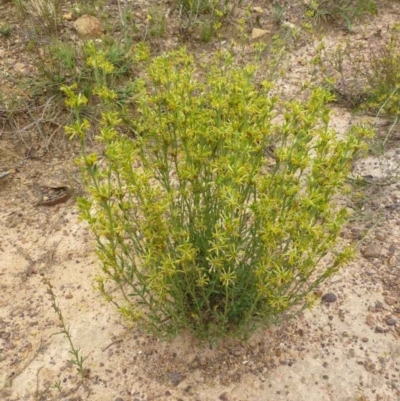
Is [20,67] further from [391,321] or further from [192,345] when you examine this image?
[391,321]

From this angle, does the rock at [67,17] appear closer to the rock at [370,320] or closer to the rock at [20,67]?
the rock at [20,67]

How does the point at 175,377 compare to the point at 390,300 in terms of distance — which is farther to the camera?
the point at 390,300

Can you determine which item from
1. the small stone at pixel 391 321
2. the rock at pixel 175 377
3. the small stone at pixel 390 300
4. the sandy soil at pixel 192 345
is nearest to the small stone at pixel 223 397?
the sandy soil at pixel 192 345

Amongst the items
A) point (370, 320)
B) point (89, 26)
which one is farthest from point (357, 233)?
point (89, 26)

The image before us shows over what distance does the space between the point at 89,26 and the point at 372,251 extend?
3550 millimetres

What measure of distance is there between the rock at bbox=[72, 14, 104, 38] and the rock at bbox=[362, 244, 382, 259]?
11.2 ft

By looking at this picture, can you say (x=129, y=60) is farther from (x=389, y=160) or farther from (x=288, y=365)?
(x=288, y=365)

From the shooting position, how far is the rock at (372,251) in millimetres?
3070

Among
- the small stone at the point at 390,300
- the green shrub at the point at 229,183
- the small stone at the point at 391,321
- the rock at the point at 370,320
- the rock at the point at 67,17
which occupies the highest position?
the green shrub at the point at 229,183

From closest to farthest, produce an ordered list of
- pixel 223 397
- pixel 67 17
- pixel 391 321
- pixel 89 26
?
pixel 223 397
pixel 391 321
pixel 89 26
pixel 67 17

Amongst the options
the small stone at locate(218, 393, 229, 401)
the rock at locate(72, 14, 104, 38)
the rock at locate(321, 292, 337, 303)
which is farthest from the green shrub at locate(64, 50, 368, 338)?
the rock at locate(72, 14, 104, 38)

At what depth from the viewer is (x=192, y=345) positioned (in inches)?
103

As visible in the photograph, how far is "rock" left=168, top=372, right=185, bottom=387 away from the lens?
2471 mm

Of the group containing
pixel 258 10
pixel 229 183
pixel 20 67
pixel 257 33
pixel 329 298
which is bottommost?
pixel 329 298
